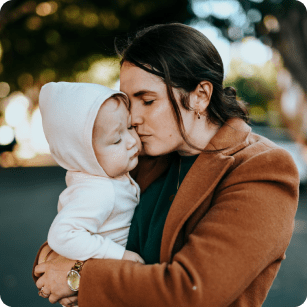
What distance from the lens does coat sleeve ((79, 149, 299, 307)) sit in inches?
49.5

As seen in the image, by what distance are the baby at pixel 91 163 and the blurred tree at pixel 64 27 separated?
19.8 ft

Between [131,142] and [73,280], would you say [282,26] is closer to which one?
[131,142]

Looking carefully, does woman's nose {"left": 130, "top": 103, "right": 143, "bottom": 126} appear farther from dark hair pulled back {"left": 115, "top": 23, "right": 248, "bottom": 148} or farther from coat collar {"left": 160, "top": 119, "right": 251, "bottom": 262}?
coat collar {"left": 160, "top": 119, "right": 251, "bottom": 262}

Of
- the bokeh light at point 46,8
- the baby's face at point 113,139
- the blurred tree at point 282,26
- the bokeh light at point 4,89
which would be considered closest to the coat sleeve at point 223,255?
the baby's face at point 113,139

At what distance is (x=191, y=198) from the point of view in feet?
5.01

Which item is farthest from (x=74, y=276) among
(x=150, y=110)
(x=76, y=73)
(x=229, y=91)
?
(x=76, y=73)

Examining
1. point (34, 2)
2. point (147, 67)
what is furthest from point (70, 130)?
point (34, 2)

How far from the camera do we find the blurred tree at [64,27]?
24.8 ft

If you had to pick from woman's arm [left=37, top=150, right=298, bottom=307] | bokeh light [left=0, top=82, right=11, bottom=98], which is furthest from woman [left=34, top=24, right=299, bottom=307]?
bokeh light [left=0, top=82, right=11, bottom=98]

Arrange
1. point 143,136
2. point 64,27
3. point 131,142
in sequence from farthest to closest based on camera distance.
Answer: point 64,27
point 143,136
point 131,142

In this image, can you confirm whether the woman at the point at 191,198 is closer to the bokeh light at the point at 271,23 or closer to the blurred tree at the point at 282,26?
the blurred tree at the point at 282,26

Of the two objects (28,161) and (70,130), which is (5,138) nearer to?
(28,161)

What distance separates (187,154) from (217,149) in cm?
33

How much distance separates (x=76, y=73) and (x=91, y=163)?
899 centimetres
